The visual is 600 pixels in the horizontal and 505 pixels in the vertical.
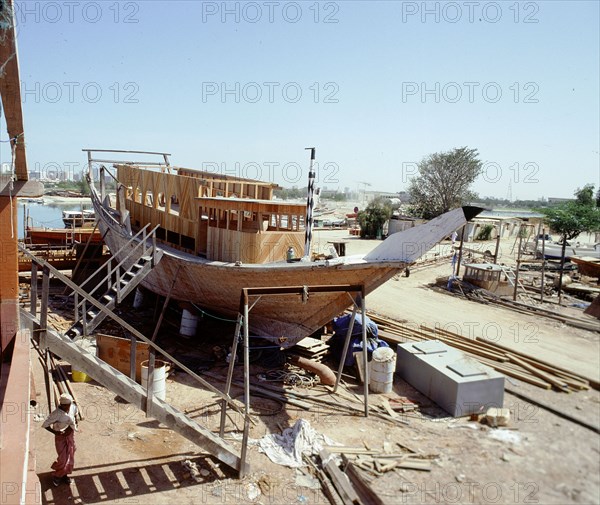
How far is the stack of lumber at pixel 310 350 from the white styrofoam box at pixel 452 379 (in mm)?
2115

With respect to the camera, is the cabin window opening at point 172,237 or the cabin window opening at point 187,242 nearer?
the cabin window opening at point 187,242

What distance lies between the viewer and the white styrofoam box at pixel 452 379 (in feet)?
28.9

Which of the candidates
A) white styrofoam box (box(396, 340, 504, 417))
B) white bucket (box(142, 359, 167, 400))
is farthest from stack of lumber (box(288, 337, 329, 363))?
white bucket (box(142, 359, 167, 400))

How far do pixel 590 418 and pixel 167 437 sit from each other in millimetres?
7578

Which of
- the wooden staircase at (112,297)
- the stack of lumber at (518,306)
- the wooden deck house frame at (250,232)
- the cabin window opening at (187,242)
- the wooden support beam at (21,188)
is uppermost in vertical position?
the wooden support beam at (21,188)

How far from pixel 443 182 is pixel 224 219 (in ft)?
130

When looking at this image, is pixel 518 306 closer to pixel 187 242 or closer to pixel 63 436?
pixel 187 242

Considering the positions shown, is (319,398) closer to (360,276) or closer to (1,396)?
(360,276)

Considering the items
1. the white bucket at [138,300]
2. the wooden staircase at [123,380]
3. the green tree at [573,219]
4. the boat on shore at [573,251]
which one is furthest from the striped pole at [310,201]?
the green tree at [573,219]

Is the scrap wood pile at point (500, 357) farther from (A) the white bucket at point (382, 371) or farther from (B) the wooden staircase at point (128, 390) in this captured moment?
(B) the wooden staircase at point (128, 390)

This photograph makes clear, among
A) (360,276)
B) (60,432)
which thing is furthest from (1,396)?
(360,276)

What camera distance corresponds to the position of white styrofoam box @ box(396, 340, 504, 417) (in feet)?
28.9

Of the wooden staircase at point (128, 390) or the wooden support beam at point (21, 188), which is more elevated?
the wooden support beam at point (21, 188)

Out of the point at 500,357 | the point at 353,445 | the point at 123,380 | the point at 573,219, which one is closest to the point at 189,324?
the point at 123,380
